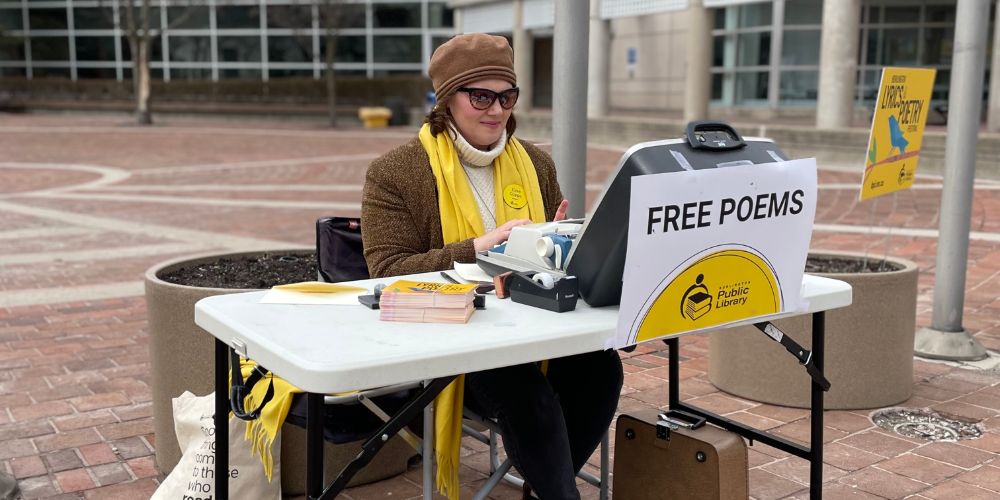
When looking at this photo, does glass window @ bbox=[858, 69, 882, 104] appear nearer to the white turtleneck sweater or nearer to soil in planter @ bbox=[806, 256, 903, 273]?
soil in planter @ bbox=[806, 256, 903, 273]

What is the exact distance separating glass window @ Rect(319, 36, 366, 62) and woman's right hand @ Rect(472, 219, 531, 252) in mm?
32322

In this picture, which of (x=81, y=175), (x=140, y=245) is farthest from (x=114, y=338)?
(x=81, y=175)

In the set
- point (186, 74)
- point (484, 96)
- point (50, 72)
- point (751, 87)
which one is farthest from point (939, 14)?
point (50, 72)

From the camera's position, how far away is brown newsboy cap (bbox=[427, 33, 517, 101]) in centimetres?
296

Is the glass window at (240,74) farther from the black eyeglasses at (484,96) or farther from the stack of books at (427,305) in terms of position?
the stack of books at (427,305)

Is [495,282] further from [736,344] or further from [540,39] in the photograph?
[540,39]

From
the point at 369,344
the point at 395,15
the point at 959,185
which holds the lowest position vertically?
the point at 369,344

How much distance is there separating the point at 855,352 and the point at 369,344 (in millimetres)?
2737

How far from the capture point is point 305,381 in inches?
74.5

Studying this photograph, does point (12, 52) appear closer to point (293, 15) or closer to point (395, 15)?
point (293, 15)

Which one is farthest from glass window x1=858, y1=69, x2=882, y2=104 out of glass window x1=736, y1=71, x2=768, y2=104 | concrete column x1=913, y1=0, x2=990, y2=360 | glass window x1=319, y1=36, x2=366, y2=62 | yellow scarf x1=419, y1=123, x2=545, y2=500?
yellow scarf x1=419, y1=123, x2=545, y2=500

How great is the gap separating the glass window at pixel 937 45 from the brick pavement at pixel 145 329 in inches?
448

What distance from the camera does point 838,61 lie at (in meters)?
16.0

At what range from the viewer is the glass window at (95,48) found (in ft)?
116
